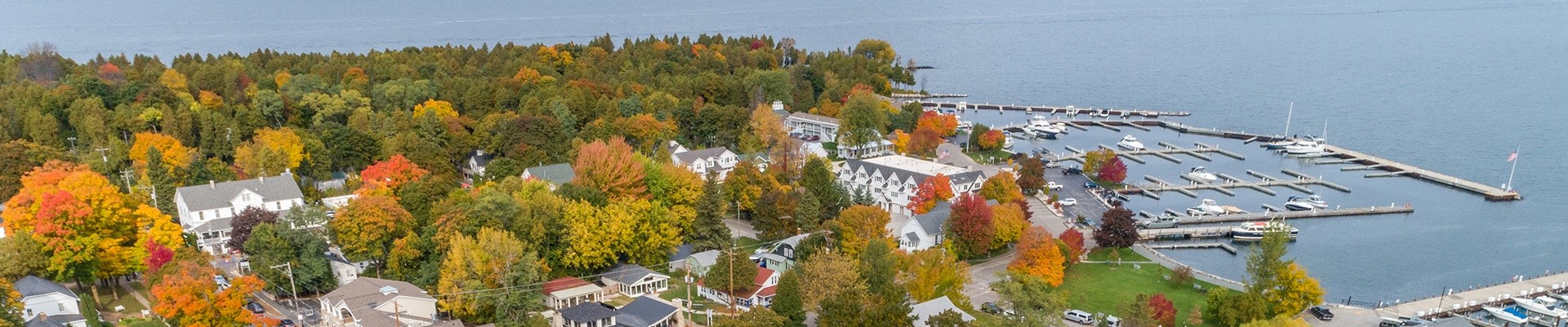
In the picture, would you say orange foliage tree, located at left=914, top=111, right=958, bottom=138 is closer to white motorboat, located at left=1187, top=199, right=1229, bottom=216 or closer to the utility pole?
white motorboat, located at left=1187, top=199, right=1229, bottom=216

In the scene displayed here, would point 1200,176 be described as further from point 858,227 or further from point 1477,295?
point 858,227

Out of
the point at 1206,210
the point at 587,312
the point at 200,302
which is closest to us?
the point at 200,302

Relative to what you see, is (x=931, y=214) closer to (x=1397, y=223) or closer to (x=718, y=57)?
(x=1397, y=223)

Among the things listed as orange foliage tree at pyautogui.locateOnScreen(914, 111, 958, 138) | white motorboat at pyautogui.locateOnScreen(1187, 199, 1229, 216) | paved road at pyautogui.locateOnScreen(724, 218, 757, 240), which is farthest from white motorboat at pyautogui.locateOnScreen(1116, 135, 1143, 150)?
paved road at pyautogui.locateOnScreen(724, 218, 757, 240)

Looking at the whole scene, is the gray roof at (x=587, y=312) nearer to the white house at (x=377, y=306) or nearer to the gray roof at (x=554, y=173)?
the white house at (x=377, y=306)

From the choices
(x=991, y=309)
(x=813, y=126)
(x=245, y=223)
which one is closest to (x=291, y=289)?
(x=245, y=223)

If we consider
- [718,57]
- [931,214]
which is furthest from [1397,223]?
[718,57]
